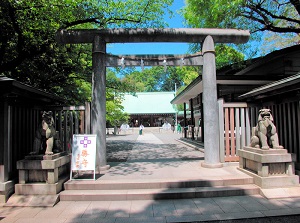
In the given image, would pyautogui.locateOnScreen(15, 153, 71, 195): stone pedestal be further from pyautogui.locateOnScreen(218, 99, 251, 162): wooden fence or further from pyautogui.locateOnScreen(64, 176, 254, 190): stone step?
pyautogui.locateOnScreen(218, 99, 251, 162): wooden fence

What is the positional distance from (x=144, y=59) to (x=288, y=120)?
465 centimetres

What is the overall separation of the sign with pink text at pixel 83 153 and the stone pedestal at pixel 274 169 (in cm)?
417

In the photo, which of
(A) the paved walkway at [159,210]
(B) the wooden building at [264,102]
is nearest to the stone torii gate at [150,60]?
(B) the wooden building at [264,102]

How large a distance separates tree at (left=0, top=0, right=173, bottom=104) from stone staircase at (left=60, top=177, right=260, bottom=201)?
5.78 meters

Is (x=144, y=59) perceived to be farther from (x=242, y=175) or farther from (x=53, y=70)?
(x=53, y=70)

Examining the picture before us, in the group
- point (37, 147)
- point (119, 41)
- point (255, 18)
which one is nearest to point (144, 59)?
point (119, 41)

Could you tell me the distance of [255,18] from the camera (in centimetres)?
895

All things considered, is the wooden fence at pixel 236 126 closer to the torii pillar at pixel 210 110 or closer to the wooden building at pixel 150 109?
the torii pillar at pixel 210 110

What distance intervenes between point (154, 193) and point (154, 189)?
24 cm

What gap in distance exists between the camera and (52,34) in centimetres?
841

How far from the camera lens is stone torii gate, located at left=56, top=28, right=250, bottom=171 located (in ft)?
21.2

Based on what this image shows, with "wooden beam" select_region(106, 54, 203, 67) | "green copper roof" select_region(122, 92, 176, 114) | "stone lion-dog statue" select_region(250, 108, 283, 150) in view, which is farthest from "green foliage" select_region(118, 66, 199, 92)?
"stone lion-dog statue" select_region(250, 108, 283, 150)

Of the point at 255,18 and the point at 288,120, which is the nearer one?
the point at 288,120

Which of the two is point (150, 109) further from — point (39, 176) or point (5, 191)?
point (5, 191)
